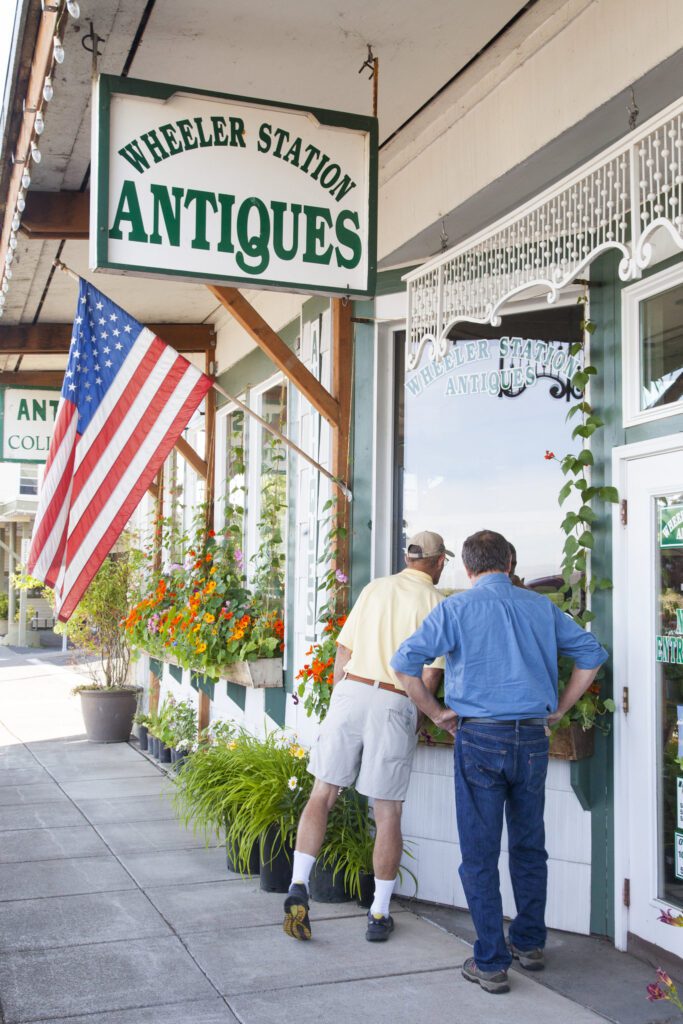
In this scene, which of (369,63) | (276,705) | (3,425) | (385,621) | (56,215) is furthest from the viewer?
(3,425)

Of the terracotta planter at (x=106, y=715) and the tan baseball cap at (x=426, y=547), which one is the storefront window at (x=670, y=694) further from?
the terracotta planter at (x=106, y=715)

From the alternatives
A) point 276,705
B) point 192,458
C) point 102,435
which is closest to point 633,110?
point 102,435

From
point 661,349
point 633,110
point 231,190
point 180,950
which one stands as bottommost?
point 180,950

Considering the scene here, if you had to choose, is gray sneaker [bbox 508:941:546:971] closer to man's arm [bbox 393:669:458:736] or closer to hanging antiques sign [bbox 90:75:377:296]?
man's arm [bbox 393:669:458:736]

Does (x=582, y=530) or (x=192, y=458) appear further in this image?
(x=192, y=458)

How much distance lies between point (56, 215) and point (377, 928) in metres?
4.71

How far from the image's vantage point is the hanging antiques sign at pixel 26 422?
11.2 m

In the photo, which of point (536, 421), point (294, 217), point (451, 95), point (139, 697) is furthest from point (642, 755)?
point (139, 697)

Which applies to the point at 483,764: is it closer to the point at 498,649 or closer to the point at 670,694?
the point at 498,649

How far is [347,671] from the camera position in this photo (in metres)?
4.87

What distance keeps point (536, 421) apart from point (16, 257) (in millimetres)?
4490

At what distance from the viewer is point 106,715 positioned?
10.2 metres

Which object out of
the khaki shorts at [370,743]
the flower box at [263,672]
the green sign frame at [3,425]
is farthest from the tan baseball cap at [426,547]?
the green sign frame at [3,425]

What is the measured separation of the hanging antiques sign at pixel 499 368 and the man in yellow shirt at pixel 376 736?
4.06ft
